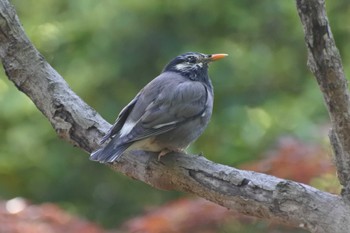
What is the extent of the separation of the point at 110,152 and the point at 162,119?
466mm

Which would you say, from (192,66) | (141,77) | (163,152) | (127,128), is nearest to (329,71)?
(163,152)

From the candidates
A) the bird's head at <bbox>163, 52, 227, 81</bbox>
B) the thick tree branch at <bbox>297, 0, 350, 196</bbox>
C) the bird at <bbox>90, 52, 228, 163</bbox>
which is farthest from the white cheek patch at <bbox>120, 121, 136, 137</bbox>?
the thick tree branch at <bbox>297, 0, 350, 196</bbox>

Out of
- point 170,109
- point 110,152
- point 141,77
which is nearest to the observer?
point 110,152

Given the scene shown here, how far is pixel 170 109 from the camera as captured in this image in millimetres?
4047

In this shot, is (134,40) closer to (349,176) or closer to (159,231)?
(159,231)

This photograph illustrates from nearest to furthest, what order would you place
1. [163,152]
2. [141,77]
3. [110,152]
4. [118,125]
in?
[110,152] → [163,152] → [118,125] → [141,77]

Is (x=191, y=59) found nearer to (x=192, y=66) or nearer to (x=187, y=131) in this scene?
(x=192, y=66)

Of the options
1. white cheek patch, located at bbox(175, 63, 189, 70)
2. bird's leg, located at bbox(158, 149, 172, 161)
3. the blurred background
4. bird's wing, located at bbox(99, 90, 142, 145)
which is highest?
the blurred background

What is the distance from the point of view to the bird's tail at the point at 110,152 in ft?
11.6

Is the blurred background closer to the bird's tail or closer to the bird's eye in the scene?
the bird's eye

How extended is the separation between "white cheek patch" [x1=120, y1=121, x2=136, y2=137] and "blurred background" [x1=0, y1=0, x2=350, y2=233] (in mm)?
2675

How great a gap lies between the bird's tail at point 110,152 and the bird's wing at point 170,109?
0.37 feet

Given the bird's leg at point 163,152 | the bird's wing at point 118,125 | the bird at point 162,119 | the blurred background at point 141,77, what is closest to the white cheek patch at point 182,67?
the bird at point 162,119

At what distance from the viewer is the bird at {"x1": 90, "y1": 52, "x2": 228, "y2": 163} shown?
373 centimetres
